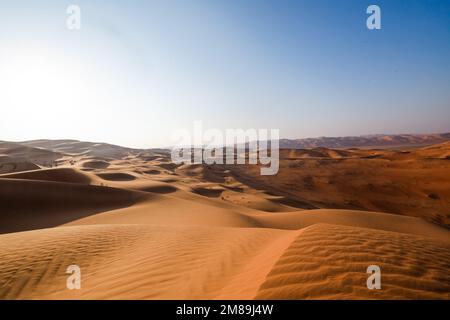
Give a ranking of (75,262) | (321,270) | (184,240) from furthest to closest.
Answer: (184,240) < (75,262) < (321,270)

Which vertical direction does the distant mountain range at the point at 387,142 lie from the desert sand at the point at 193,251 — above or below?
above

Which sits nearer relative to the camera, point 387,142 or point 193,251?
point 193,251

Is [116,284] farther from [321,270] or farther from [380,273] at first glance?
[380,273]

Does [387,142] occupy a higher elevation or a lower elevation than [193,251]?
higher

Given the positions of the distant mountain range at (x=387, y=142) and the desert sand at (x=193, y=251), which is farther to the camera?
the distant mountain range at (x=387, y=142)

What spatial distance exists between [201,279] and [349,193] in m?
22.6

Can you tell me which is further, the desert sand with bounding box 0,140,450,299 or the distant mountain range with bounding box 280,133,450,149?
the distant mountain range with bounding box 280,133,450,149

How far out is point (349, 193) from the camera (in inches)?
887

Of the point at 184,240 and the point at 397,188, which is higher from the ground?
the point at 184,240

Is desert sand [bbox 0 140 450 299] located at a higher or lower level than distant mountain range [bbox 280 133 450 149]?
lower

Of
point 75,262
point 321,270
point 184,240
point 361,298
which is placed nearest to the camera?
point 361,298
